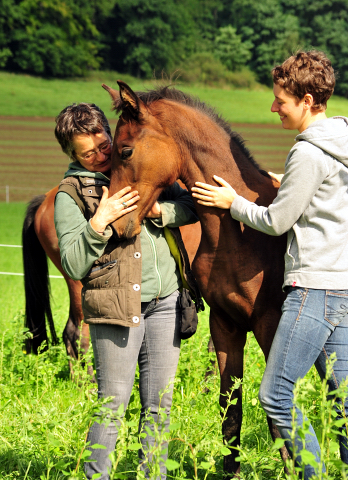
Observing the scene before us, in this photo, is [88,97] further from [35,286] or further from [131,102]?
[131,102]

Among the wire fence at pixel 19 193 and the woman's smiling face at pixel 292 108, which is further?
the wire fence at pixel 19 193

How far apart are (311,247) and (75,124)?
1.25 metres

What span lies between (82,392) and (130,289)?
1545 millimetres

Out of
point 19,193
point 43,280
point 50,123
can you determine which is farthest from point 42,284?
point 50,123

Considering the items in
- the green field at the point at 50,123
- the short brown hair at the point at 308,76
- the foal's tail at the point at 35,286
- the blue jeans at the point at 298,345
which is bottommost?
the green field at the point at 50,123

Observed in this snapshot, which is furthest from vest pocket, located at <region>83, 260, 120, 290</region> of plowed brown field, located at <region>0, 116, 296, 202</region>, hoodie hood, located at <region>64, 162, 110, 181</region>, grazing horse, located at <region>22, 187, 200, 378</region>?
plowed brown field, located at <region>0, 116, 296, 202</region>

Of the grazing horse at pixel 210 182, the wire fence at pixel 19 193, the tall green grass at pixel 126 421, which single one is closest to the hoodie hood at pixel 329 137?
the grazing horse at pixel 210 182

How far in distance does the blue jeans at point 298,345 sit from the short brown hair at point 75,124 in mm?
1237

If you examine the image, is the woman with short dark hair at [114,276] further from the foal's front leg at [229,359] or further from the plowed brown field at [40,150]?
the plowed brown field at [40,150]

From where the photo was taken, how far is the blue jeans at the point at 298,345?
2.00 metres

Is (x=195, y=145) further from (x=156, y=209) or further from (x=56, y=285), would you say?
(x=56, y=285)

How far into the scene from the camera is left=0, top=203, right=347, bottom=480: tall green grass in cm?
220

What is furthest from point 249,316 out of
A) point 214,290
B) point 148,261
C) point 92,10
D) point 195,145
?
point 92,10

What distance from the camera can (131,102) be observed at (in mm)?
2238
